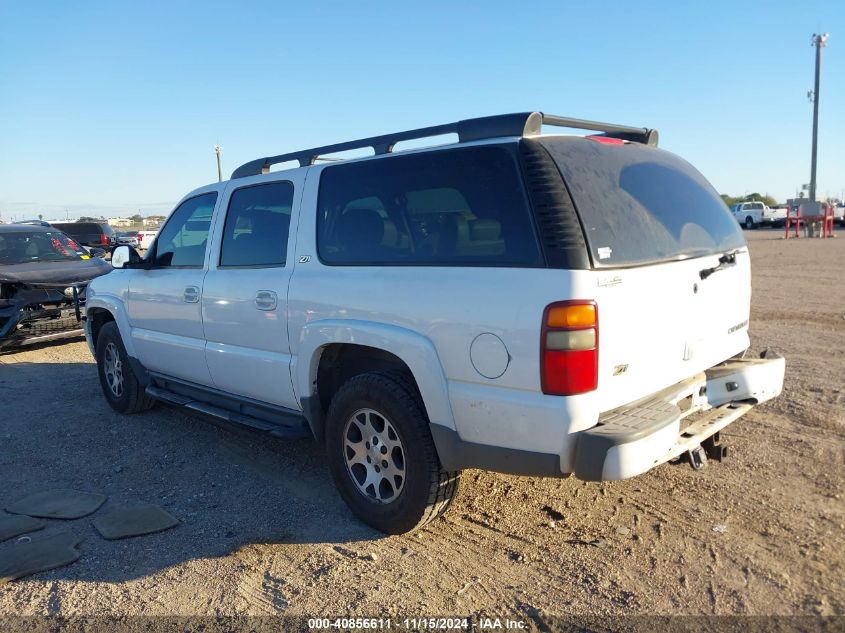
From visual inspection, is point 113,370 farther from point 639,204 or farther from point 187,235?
point 639,204

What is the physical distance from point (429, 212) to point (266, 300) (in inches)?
50.6

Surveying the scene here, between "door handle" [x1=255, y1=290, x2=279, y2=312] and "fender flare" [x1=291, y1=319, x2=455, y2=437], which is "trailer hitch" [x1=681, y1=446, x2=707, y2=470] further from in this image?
"door handle" [x1=255, y1=290, x2=279, y2=312]

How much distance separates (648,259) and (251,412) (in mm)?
2810

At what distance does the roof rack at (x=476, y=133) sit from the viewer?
3383mm

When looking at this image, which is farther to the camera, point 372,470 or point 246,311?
point 246,311

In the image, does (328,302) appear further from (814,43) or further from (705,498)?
(814,43)

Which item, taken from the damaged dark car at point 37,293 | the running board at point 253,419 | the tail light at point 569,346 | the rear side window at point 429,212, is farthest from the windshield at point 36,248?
the tail light at point 569,346

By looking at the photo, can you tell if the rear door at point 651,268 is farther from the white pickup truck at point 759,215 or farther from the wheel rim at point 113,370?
the white pickup truck at point 759,215

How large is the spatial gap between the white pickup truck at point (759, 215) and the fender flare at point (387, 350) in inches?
1664

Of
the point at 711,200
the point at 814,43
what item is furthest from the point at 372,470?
the point at 814,43

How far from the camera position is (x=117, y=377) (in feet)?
20.7

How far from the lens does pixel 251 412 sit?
185 inches

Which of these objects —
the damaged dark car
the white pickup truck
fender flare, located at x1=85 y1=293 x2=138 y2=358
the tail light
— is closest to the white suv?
the tail light

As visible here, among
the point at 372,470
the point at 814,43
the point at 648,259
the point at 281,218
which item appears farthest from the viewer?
the point at 814,43
